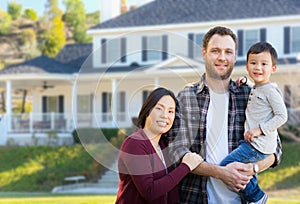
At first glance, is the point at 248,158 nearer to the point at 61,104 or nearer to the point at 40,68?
the point at 40,68

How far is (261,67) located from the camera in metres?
4.06

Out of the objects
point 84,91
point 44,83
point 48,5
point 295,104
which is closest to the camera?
point 84,91

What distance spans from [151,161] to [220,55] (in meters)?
0.80

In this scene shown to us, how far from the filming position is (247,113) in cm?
403

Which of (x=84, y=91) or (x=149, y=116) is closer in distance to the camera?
(x=149, y=116)

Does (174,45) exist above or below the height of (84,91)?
above

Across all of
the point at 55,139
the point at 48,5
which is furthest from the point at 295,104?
the point at 48,5

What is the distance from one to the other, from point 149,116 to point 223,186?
711mm

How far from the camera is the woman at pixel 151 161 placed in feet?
11.8

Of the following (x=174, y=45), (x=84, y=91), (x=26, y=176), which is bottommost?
(x=26, y=176)

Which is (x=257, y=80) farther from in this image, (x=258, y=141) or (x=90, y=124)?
(x=90, y=124)

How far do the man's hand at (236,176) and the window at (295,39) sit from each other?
74.9 feet

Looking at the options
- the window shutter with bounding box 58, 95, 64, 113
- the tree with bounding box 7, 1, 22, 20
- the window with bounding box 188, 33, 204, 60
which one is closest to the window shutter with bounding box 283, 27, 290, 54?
the window shutter with bounding box 58, 95, 64, 113

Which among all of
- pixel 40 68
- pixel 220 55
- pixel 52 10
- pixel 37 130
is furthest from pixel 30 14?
pixel 220 55
